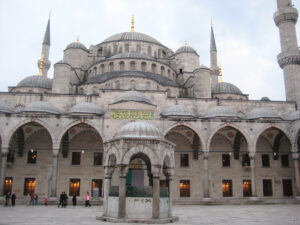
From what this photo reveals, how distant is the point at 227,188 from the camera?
747 inches

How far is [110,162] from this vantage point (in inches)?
340

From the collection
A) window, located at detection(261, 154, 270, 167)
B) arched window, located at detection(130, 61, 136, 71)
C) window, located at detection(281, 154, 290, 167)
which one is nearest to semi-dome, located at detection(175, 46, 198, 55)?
arched window, located at detection(130, 61, 136, 71)

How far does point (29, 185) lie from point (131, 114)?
775cm

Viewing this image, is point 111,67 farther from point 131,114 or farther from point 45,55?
point 45,55

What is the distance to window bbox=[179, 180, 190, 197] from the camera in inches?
732

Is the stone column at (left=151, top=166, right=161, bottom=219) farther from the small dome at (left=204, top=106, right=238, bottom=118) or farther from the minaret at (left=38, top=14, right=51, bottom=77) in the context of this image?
the minaret at (left=38, top=14, right=51, bottom=77)

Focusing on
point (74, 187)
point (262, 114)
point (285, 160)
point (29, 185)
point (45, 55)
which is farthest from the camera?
point (45, 55)

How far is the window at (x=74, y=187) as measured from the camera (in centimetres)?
1805

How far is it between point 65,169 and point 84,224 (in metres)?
11.4

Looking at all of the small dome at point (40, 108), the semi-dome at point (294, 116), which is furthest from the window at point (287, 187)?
the small dome at point (40, 108)

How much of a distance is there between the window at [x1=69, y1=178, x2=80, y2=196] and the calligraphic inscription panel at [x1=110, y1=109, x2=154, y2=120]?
4.99 m

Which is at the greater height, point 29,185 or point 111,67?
point 111,67

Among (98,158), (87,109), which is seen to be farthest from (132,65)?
(98,158)

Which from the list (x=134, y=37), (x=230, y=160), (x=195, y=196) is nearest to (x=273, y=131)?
(x=230, y=160)
